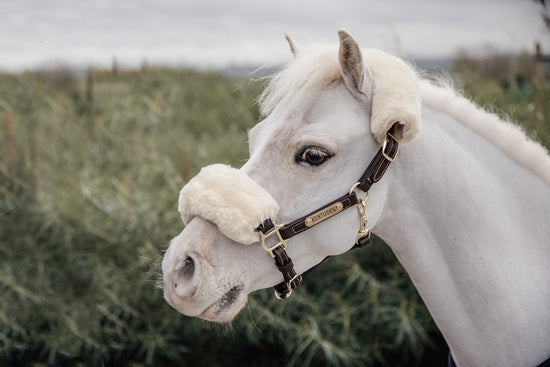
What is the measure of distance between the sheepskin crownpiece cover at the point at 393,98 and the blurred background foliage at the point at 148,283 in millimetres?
1462

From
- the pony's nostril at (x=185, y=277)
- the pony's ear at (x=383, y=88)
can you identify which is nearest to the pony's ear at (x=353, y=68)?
the pony's ear at (x=383, y=88)

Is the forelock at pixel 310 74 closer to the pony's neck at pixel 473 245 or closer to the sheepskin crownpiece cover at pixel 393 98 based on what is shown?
the sheepskin crownpiece cover at pixel 393 98

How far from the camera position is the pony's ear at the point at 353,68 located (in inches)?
53.6

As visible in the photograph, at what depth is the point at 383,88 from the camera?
1.41 meters

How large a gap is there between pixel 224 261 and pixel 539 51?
11.3ft

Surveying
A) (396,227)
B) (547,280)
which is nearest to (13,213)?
(396,227)

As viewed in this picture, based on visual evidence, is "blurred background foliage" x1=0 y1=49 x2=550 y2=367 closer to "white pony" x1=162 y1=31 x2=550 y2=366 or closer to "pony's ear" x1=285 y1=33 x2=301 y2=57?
"pony's ear" x1=285 y1=33 x2=301 y2=57

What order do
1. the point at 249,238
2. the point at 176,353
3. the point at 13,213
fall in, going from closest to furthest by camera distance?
the point at 249,238
the point at 176,353
the point at 13,213

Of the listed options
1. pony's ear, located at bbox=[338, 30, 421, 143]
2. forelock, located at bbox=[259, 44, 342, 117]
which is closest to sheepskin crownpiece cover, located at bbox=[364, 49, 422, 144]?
pony's ear, located at bbox=[338, 30, 421, 143]

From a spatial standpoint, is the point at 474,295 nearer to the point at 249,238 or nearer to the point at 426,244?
the point at 426,244

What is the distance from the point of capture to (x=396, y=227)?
1571 millimetres

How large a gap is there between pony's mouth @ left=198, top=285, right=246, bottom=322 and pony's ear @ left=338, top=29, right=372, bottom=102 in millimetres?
746

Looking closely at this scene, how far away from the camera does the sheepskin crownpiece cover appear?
1.37 metres

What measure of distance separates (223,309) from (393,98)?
0.84m
